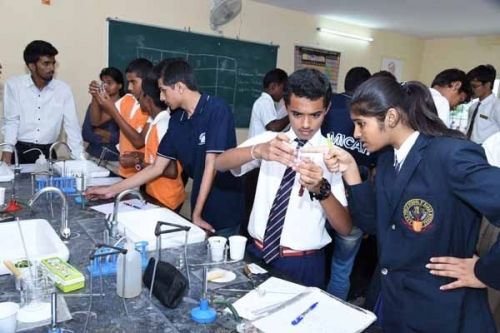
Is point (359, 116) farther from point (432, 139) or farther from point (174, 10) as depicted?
point (174, 10)

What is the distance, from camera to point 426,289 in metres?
1.21

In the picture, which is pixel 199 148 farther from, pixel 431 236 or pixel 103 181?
pixel 431 236

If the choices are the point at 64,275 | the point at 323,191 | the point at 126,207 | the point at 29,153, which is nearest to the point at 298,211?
the point at 323,191

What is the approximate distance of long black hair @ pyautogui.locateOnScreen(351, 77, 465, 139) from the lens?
1223 millimetres

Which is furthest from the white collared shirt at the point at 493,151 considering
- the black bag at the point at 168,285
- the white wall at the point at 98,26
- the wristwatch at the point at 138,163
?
the white wall at the point at 98,26

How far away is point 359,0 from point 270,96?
1.73m

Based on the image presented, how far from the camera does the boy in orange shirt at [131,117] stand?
8.63 ft

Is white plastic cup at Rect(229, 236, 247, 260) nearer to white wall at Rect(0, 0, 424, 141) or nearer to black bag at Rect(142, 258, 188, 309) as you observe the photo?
black bag at Rect(142, 258, 188, 309)

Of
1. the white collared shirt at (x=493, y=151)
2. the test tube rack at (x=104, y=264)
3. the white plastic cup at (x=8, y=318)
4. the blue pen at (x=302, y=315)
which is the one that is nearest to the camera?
the white plastic cup at (x=8, y=318)

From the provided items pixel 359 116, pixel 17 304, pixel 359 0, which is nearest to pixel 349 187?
pixel 359 116

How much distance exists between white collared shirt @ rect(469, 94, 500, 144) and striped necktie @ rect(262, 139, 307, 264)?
3.62m

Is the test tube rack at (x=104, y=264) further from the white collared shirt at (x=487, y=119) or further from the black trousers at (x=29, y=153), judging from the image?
the white collared shirt at (x=487, y=119)

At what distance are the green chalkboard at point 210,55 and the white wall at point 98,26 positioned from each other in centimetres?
10

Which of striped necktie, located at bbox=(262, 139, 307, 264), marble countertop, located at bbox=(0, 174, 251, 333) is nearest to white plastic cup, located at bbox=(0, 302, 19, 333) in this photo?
marble countertop, located at bbox=(0, 174, 251, 333)
